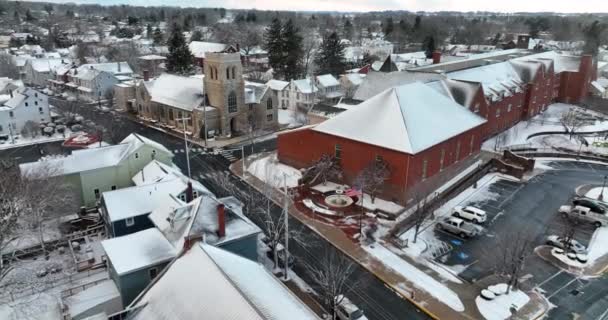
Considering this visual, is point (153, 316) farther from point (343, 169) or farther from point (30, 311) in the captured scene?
point (343, 169)

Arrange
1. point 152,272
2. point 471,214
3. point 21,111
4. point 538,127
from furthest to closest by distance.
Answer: point 538,127 < point 21,111 < point 471,214 < point 152,272

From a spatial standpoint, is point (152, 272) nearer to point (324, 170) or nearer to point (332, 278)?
point (332, 278)

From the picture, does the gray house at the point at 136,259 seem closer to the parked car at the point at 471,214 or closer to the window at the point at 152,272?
the window at the point at 152,272

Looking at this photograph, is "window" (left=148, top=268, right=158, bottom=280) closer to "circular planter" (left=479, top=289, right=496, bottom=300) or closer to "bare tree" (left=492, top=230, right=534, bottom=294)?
"circular planter" (left=479, top=289, right=496, bottom=300)

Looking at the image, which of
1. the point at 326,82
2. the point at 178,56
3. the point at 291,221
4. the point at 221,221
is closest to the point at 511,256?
the point at 291,221

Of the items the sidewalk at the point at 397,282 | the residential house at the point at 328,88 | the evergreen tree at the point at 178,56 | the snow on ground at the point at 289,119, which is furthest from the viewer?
the evergreen tree at the point at 178,56

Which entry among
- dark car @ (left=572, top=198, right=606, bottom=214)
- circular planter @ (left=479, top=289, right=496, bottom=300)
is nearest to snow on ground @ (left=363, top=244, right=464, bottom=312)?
circular planter @ (left=479, top=289, right=496, bottom=300)

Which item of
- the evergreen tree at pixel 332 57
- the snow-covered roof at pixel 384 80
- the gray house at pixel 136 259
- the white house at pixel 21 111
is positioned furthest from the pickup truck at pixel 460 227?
the evergreen tree at pixel 332 57
